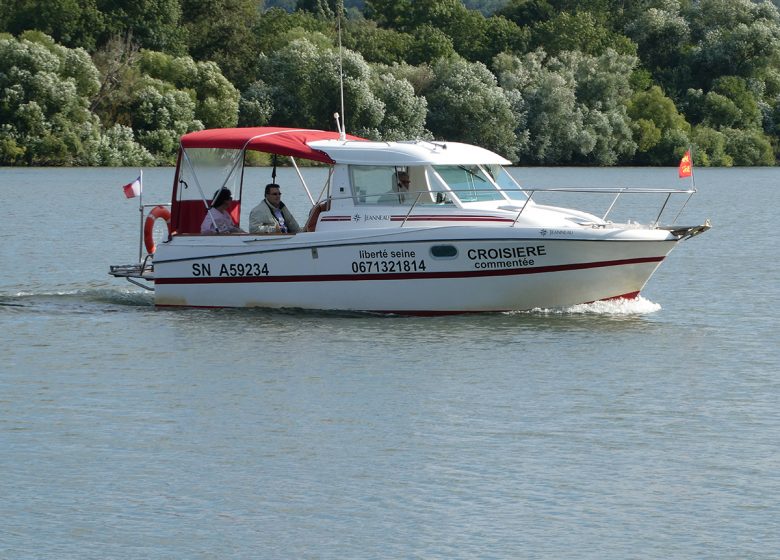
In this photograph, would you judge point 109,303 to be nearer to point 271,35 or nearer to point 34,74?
point 34,74

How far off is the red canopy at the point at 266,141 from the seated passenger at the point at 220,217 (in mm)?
820

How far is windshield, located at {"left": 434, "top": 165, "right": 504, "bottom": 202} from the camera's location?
2342cm

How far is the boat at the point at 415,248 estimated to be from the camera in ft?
73.5

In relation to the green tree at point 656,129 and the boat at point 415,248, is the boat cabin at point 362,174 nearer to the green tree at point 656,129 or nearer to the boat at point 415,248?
the boat at point 415,248

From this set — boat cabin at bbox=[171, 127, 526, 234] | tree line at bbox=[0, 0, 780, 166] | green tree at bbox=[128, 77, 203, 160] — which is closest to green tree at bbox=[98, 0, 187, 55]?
tree line at bbox=[0, 0, 780, 166]

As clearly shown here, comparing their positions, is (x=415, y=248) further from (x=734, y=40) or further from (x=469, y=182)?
(x=734, y=40)

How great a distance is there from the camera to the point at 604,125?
93.2 metres

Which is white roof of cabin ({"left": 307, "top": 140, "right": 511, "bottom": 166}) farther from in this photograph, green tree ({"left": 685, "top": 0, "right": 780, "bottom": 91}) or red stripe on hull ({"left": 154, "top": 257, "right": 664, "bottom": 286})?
green tree ({"left": 685, "top": 0, "right": 780, "bottom": 91})

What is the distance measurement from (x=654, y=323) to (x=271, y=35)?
92.7 metres

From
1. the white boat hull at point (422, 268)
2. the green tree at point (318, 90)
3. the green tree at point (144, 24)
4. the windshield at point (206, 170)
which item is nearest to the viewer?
the white boat hull at point (422, 268)

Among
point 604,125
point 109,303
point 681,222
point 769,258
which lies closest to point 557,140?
point 604,125

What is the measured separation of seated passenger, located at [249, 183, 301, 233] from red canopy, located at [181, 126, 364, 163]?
2.12 ft

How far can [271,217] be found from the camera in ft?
78.4

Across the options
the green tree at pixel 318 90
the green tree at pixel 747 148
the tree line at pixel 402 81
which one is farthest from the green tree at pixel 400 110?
the green tree at pixel 747 148
